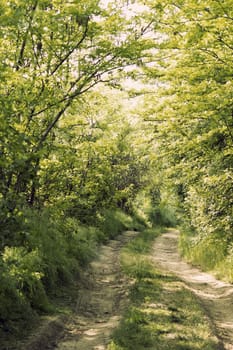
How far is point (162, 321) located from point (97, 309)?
2006mm

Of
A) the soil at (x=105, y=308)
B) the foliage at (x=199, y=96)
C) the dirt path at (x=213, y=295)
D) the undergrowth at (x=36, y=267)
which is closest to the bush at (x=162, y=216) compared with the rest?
the dirt path at (x=213, y=295)

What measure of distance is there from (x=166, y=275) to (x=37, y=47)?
792 centimetres

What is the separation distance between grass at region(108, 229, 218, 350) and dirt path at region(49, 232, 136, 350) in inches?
11.9

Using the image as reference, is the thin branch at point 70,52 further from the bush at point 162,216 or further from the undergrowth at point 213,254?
the bush at point 162,216

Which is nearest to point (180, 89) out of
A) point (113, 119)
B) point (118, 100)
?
point (113, 119)

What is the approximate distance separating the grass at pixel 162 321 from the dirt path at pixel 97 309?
30 cm

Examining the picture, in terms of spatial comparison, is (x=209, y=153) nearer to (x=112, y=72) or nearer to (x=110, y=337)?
(x=112, y=72)

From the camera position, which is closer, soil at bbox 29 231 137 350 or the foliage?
soil at bbox 29 231 137 350

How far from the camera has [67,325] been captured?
869 cm

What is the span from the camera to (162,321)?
28.0 feet

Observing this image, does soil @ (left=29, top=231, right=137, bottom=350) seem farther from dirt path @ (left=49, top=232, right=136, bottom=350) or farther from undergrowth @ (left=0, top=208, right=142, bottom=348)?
undergrowth @ (left=0, top=208, right=142, bottom=348)

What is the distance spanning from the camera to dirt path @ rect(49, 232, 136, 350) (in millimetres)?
7723

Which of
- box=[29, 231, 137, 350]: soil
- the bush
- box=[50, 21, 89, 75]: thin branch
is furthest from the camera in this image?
the bush

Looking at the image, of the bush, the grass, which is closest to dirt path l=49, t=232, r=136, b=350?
the grass
